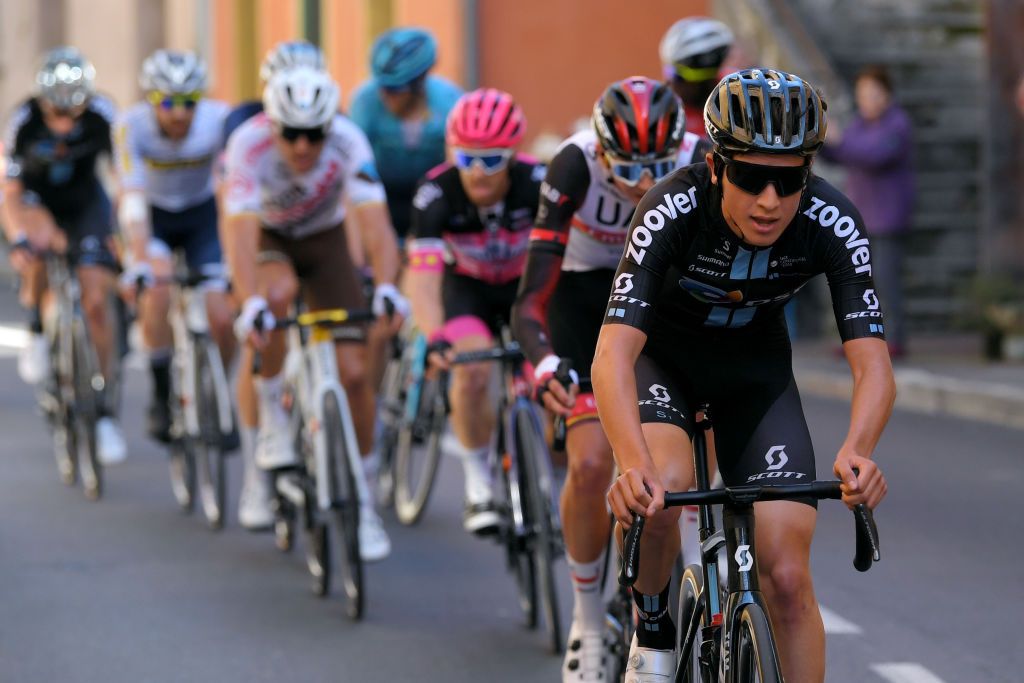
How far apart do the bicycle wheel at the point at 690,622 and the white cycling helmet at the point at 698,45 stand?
378 cm

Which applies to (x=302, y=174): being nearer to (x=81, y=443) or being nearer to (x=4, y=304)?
(x=81, y=443)

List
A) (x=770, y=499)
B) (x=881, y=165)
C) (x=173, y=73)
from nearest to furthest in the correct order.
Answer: (x=770, y=499)
(x=173, y=73)
(x=881, y=165)

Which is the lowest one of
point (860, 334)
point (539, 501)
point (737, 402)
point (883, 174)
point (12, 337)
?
point (12, 337)

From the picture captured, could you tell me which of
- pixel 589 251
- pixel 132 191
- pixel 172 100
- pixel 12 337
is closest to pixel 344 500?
pixel 589 251

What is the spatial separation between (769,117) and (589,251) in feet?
6.40

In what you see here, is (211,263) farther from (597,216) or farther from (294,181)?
(597,216)

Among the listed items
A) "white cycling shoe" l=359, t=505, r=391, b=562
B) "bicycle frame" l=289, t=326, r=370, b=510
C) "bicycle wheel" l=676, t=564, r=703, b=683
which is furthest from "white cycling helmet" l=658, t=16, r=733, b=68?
"bicycle wheel" l=676, t=564, r=703, b=683

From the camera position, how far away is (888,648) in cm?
643

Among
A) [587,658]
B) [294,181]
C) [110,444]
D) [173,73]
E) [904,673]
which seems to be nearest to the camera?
[587,658]

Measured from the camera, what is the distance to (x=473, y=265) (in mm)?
7578

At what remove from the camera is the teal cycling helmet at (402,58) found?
384 inches

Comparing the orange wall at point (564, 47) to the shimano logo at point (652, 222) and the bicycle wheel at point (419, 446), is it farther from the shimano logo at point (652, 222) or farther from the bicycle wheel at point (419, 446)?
the shimano logo at point (652, 222)

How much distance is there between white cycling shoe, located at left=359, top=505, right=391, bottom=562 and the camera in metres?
7.24

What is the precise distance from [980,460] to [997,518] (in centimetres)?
170
